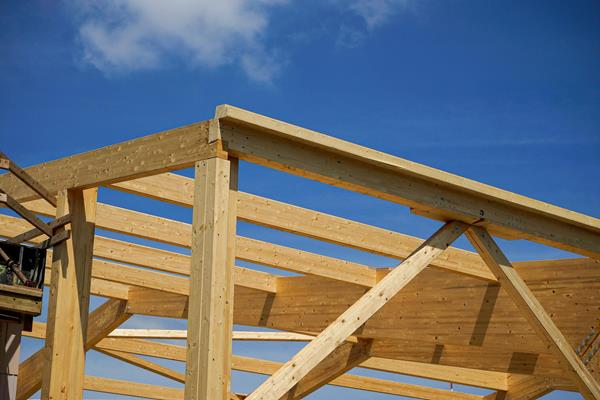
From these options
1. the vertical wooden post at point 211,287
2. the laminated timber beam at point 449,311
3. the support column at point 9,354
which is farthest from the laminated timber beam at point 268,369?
the vertical wooden post at point 211,287

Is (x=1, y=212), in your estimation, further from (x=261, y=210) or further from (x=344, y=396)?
(x=344, y=396)

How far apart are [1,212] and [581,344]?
6271mm

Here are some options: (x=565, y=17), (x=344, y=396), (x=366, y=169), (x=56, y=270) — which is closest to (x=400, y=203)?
(x=366, y=169)

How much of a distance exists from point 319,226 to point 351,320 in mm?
3238

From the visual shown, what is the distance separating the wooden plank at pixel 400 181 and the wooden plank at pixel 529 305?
17cm

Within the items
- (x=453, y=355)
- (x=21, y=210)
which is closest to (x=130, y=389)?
(x=453, y=355)

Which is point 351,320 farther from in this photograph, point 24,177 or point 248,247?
point 248,247

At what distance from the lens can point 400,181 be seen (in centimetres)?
746

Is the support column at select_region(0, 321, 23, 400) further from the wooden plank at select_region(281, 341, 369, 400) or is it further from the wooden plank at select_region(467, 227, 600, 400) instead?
the wooden plank at select_region(281, 341, 369, 400)

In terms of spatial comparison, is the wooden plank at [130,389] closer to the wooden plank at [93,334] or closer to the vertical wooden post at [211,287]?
the wooden plank at [93,334]

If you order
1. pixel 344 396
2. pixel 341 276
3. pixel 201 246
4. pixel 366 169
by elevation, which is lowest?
pixel 201 246

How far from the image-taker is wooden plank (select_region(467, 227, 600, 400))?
8.16 metres

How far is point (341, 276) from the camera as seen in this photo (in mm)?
10961

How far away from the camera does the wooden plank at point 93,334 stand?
12484 mm
